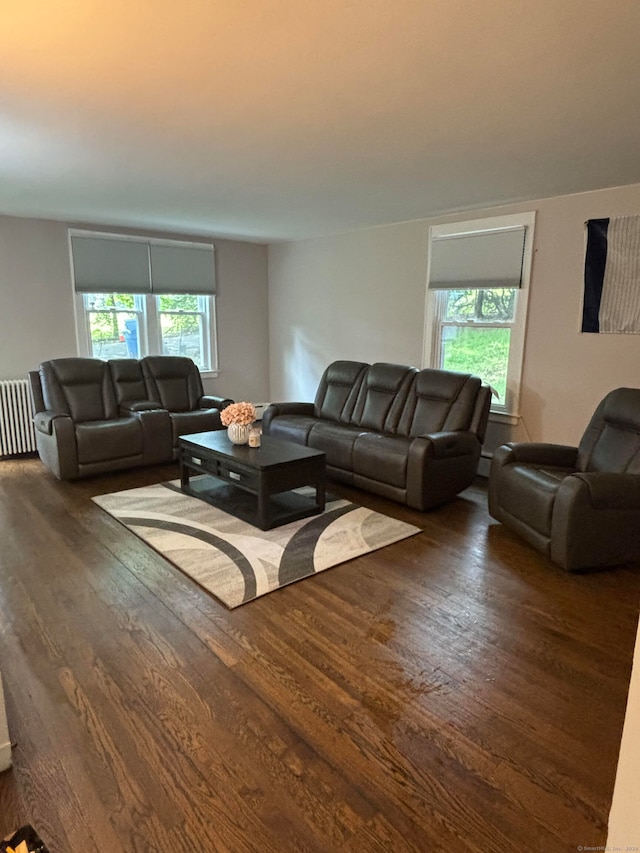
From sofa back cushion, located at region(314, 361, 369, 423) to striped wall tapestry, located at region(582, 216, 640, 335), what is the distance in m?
2.03

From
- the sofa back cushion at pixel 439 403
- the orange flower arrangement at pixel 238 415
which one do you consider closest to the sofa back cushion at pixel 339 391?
the sofa back cushion at pixel 439 403

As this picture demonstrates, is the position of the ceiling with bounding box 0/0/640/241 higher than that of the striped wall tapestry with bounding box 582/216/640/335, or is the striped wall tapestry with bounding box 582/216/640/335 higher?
the ceiling with bounding box 0/0/640/241

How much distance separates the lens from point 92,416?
486 centimetres

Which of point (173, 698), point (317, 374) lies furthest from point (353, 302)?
point (173, 698)

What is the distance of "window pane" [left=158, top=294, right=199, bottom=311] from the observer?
5.94 metres

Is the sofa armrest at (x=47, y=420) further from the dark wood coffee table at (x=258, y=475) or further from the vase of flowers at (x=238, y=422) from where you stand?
the vase of flowers at (x=238, y=422)

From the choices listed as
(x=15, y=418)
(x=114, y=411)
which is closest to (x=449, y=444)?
(x=114, y=411)

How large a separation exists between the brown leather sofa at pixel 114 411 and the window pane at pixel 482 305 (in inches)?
97.9

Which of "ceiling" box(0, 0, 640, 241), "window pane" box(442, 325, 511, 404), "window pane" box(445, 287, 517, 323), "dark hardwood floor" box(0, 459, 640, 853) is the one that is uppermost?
"ceiling" box(0, 0, 640, 241)

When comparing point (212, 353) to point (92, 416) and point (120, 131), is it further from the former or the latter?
point (120, 131)

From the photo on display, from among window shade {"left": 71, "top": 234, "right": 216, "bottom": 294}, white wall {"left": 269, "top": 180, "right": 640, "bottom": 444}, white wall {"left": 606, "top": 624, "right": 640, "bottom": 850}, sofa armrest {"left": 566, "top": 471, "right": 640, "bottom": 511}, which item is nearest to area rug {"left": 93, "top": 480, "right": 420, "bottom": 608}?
sofa armrest {"left": 566, "top": 471, "right": 640, "bottom": 511}

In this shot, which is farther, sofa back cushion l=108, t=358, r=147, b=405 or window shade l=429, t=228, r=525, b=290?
sofa back cushion l=108, t=358, r=147, b=405

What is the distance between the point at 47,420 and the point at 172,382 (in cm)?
141

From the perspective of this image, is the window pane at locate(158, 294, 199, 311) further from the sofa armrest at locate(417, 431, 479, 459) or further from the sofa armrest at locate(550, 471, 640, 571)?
the sofa armrest at locate(550, 471, 640, 571)
